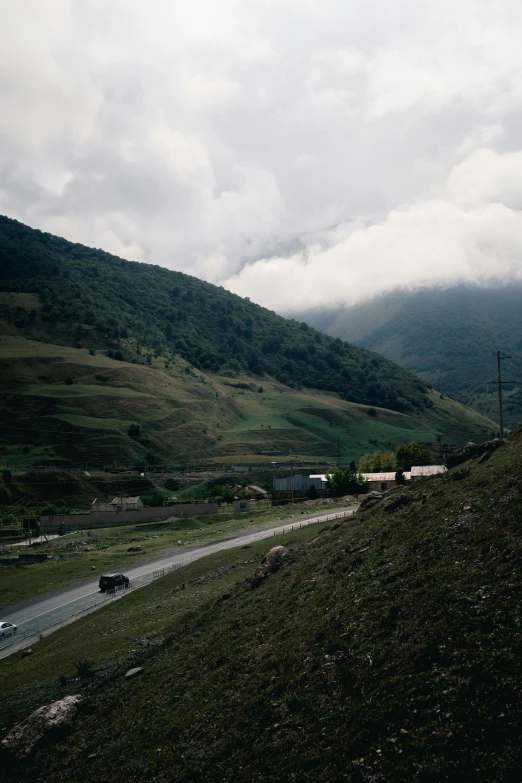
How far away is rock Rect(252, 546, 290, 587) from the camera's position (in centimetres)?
3134

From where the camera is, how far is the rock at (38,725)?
21.5 metres

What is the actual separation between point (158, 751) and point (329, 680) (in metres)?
6.07

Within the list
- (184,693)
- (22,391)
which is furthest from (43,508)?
(184,693)

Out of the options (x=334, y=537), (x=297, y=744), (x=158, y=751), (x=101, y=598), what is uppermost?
(x=334, y=537)

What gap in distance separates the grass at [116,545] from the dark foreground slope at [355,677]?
36.1 meters

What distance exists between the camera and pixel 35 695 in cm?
2664

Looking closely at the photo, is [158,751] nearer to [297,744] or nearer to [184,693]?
[184,693]

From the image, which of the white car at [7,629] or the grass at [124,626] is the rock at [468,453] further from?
the white car at [7,629]

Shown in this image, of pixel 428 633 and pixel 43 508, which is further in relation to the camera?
pixel 43 508

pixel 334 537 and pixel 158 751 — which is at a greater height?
pixel 334 537

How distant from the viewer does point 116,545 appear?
262ft

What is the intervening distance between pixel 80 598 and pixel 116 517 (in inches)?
1964

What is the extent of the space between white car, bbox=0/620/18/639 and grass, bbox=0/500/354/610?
9.21 meters

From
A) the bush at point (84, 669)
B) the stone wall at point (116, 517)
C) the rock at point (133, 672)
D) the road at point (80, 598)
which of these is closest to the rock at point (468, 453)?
the rock at point (133, 672)
